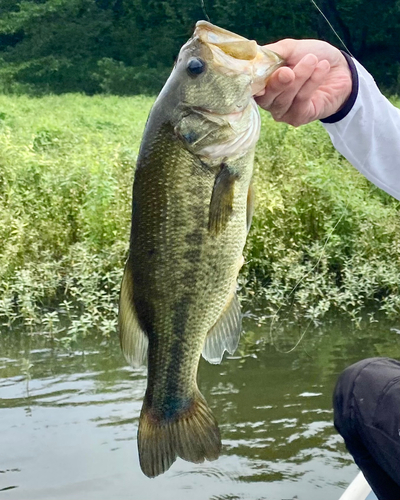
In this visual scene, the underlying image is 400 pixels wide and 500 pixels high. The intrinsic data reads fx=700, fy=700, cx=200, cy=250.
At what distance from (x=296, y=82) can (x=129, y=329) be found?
67 centimetres

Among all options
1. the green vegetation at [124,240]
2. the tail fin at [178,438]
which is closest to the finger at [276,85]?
the tail fin at [178,438]

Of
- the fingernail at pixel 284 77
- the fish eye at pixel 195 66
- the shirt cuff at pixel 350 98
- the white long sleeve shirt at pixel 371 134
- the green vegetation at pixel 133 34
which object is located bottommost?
the green vegetation at pixel 133 34

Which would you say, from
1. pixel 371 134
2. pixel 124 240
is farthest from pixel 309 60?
pixel 124 240

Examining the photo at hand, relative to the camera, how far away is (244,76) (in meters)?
1.43

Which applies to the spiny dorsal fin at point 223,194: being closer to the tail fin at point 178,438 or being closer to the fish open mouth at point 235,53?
the fish open mouth at point 235,53

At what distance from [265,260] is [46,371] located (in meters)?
1.81

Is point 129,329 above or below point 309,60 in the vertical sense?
below

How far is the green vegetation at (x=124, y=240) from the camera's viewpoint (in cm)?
459

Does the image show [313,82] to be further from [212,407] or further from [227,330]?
[212,407]

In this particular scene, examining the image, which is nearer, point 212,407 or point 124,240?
point 212,407

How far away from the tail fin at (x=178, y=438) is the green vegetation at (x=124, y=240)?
2.60 meters

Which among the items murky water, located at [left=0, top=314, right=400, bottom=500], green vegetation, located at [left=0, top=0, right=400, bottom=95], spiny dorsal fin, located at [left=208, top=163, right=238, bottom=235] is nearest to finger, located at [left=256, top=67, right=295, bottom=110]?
spiny dorsal fin, located at [left=208, top=163, right=238, bottom=235]

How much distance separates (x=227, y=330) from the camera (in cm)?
162

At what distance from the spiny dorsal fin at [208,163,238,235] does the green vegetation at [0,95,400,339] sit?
272 cm
